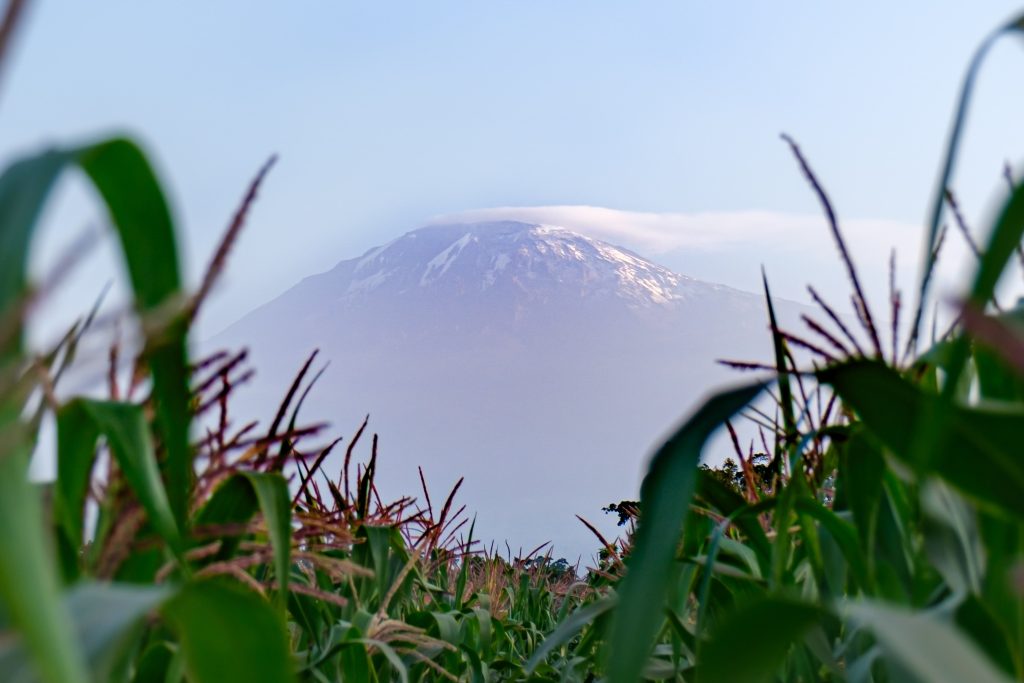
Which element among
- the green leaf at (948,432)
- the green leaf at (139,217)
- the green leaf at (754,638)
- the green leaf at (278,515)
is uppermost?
the green leaf at (139,217)

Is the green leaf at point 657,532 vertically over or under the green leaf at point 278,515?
over

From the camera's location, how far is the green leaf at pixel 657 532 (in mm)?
624

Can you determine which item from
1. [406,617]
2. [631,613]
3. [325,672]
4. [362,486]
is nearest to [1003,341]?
[631,613]

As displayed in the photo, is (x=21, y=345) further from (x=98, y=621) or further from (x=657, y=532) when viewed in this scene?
(x=657, y=532)

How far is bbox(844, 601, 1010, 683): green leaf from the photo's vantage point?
1.46 ft

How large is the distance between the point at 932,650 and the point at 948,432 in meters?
0.17

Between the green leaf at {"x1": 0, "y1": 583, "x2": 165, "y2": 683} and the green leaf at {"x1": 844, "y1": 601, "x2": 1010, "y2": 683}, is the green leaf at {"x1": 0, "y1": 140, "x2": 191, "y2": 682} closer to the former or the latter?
the green leaf at {"x1": 0, "y1": 583, "x2": 165, "y2": 683}

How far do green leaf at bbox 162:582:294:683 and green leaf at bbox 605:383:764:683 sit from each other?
0.65 ft

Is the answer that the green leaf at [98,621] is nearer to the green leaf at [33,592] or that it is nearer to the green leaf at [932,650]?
the green leaf at [33,592]

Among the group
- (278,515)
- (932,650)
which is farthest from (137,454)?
(932,650)

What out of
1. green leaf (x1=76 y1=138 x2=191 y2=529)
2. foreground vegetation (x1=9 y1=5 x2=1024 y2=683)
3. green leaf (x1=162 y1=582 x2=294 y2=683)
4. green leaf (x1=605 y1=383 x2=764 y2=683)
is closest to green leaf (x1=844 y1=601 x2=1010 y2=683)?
foreground vegetation (x1=9 y1=5 x2=1024 y2=683)

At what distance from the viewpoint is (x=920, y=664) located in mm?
448

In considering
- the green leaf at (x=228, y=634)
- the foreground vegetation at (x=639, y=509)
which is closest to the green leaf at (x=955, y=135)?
the foreground vegetation at (x=639, y=509)

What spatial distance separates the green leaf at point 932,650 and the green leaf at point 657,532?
0.17 meters
